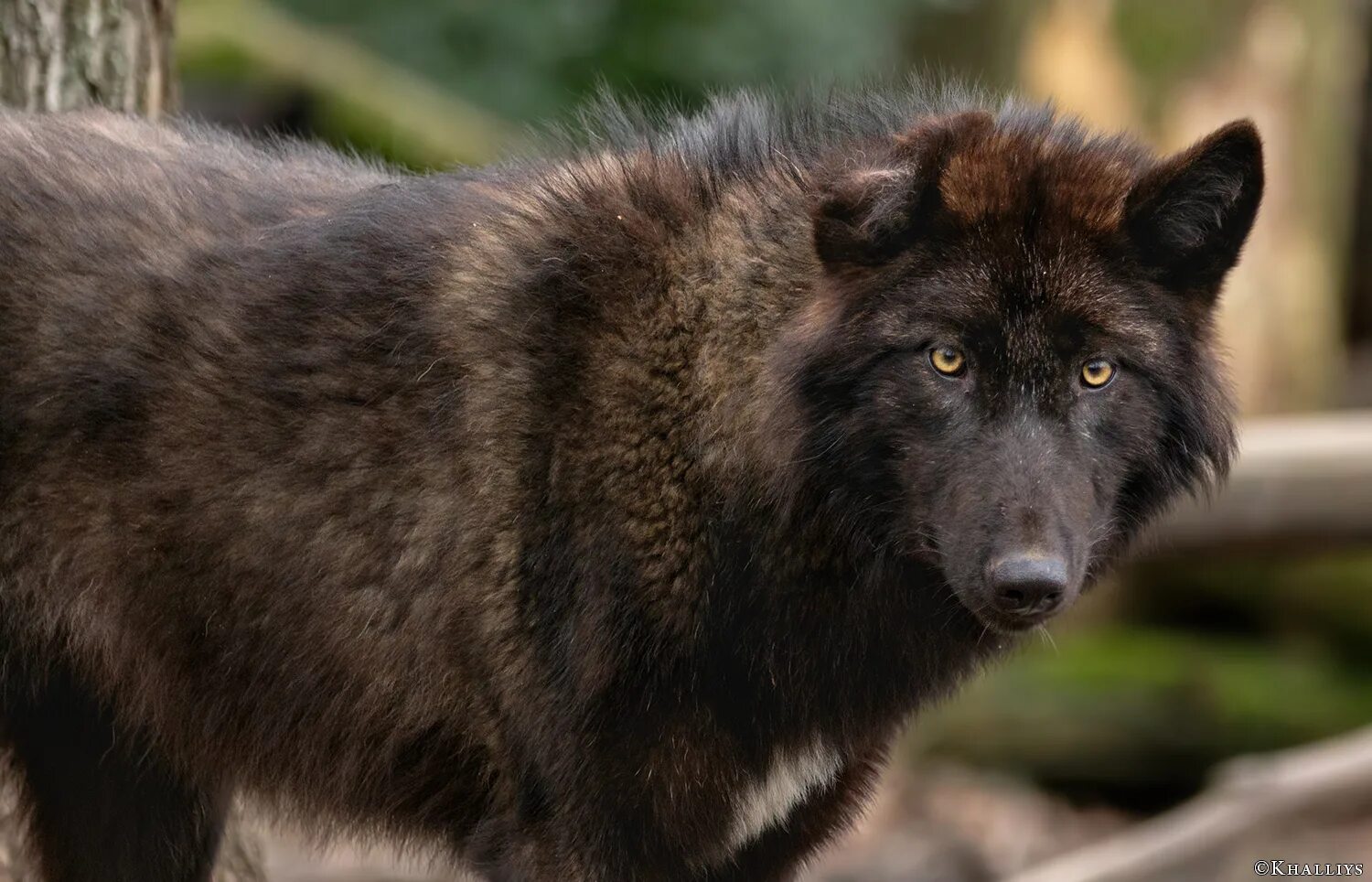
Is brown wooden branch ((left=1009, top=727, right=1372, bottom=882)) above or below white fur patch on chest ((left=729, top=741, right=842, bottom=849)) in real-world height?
below

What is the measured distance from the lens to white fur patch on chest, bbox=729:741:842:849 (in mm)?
3672

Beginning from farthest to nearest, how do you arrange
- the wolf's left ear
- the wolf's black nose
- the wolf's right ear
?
the wolf's left ear < the wolf's right ear < the wolf's black nose

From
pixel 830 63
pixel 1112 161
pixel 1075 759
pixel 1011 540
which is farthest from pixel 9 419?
pixel 830 63

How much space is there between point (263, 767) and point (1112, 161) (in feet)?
7.66

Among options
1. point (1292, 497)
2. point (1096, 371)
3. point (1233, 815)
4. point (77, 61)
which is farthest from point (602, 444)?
point (1292, 497)

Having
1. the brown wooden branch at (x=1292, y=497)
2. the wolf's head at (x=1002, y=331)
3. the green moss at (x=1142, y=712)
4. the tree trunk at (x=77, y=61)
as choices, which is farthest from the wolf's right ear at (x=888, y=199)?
the green moss at (x=1142, y=712)

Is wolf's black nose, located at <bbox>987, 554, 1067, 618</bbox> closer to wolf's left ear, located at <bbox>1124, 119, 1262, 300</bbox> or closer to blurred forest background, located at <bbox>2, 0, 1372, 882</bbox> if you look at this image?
wolf's left ear, located at <bbox>1124, 119, 1262, 300</bbox>

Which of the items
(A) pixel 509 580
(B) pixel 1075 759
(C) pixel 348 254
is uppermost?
(C) pixel 348 254

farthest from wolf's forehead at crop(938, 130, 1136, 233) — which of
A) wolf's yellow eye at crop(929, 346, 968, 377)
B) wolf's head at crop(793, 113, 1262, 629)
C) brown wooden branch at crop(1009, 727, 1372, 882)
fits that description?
brown wooden branch at crop(1009, 727, 1372, 882)

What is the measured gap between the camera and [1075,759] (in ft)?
31.9

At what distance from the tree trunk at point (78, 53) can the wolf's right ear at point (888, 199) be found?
7.24 ft

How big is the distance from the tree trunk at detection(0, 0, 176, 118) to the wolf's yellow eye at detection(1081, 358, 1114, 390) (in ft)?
8.86

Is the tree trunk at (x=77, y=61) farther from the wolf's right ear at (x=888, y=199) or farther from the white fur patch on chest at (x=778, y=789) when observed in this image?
the wolf's right ear at (x=888, y=199)

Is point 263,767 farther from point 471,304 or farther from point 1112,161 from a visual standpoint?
point 1112,161
